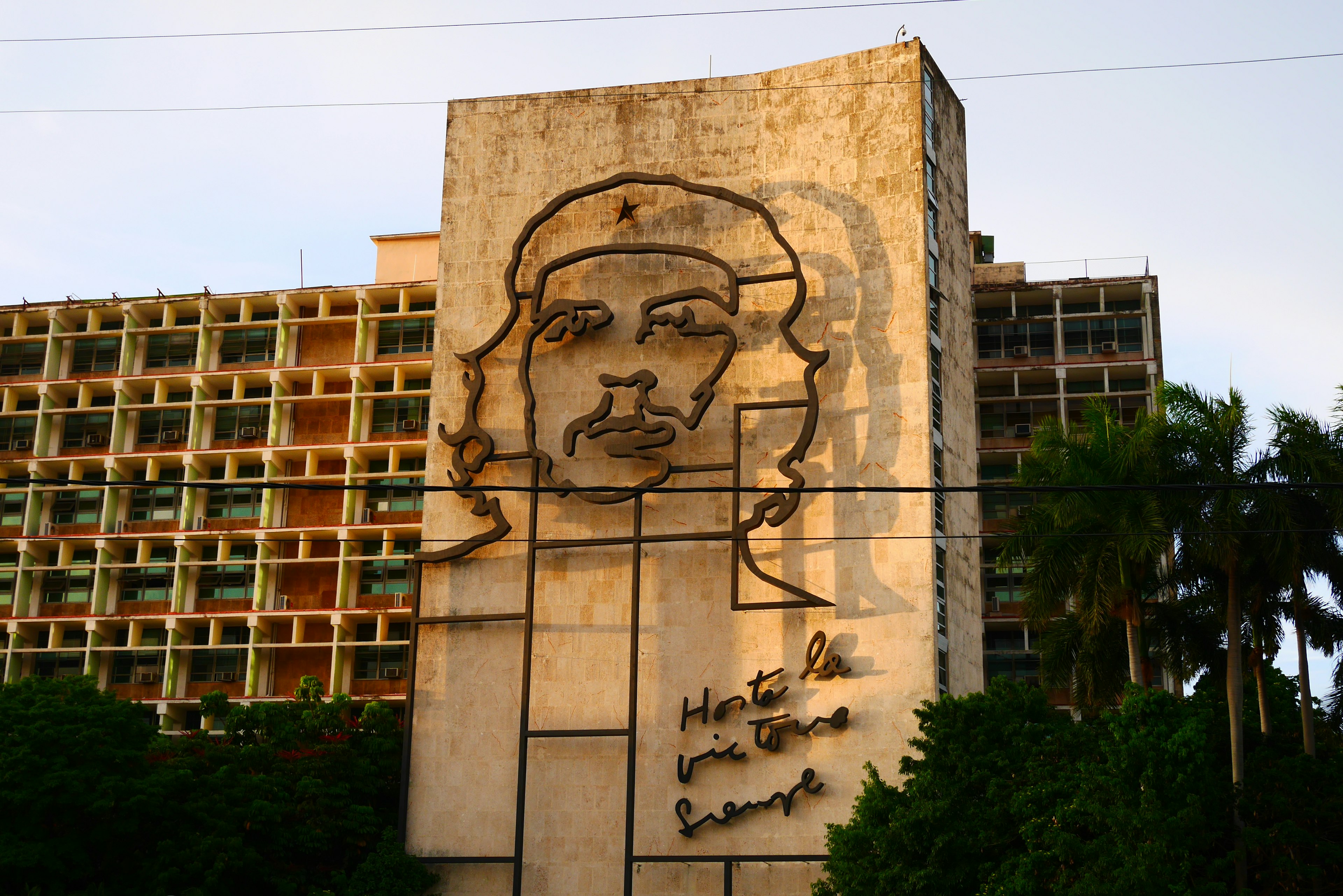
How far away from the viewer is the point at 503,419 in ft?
155

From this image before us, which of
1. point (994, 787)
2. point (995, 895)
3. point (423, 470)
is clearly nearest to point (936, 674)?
point (994, 787)

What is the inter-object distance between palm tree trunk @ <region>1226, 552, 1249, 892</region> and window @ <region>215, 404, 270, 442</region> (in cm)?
4814

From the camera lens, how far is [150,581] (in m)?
73.4

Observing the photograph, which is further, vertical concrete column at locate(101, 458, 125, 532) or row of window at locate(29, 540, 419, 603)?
vertical concrete column at locate(101, 458, 125, 532)

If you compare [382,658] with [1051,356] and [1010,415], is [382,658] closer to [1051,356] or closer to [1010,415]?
[1010,415]

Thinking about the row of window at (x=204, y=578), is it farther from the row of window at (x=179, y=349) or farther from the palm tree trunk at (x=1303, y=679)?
the palm tree trunk at (x=1303, y=679)

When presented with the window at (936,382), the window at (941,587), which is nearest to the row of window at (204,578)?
the window at (936,382)

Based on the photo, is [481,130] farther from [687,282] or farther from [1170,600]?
[1170,600]

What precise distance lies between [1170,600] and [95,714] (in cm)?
2950

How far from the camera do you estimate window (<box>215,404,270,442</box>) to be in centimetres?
7538

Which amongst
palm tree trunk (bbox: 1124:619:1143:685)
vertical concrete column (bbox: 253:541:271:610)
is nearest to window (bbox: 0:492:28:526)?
vertical concrete column (bbox: 253:541:271:610)

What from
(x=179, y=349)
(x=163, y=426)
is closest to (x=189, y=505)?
(x=163, y=426)

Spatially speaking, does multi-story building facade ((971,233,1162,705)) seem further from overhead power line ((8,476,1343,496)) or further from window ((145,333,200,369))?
window ((145,333,200,369))

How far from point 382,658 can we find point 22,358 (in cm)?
2479
